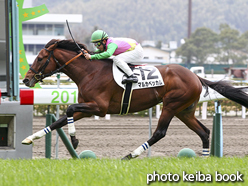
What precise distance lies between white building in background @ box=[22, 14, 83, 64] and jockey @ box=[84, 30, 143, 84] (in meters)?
46.5

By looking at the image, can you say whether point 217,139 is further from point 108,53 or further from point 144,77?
point 108,53

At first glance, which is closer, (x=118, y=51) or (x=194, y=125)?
(x=118, y=51)

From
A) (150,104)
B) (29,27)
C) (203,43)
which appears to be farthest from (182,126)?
(203,43)

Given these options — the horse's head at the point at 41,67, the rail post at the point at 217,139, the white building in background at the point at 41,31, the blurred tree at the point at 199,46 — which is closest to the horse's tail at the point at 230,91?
the rail post at the point at 217,139

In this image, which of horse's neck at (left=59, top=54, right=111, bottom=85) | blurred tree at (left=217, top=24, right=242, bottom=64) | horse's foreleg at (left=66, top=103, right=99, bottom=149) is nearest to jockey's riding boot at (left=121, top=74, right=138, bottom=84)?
horse's neck at (left=59, top=54, right=111, bottom=85)

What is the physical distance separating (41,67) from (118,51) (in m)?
1.00

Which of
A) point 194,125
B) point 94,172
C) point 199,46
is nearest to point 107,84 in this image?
point 194,125

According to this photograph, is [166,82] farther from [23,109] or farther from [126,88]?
[23,109]

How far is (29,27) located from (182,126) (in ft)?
148

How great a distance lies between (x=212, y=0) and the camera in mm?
199750

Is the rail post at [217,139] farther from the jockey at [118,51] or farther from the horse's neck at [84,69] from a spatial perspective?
the horse's neck at [84,69]

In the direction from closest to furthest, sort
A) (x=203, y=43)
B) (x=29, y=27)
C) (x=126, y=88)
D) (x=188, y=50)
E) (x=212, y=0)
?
(x=126, y=88), (x=29, y=27), (x=188, y=50), (x=203, y=43), (x=212, y=0)

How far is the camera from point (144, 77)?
496 cm

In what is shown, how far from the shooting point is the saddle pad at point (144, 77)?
4.88m
